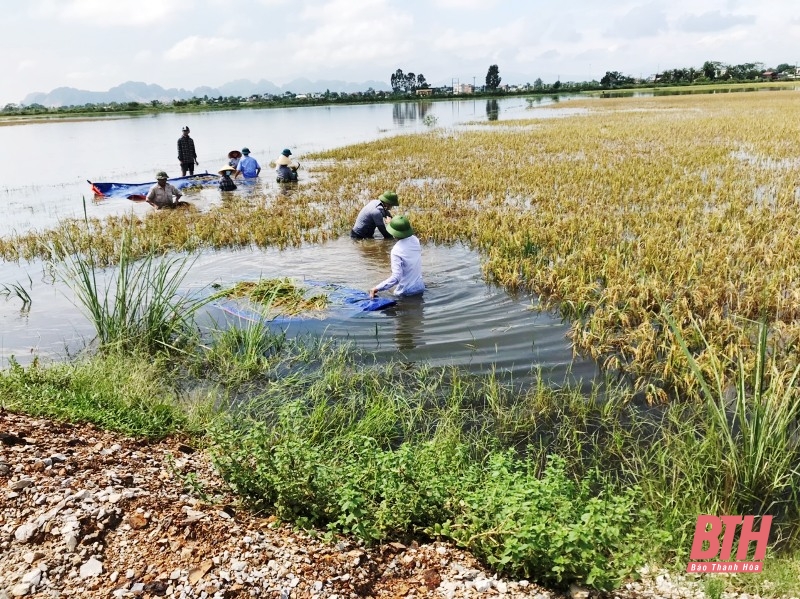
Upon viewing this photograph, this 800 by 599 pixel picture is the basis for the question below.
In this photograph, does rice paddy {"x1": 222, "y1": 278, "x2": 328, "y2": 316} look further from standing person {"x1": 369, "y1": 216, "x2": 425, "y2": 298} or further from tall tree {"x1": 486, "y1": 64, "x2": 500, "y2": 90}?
tall tree {"x1": 486, "y1": 64, "x2": 500, "y2": 90}

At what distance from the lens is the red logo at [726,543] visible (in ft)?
8.83

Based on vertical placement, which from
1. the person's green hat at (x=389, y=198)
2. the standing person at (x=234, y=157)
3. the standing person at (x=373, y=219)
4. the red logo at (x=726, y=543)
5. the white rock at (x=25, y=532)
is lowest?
the red logo at (x=726, y=543)

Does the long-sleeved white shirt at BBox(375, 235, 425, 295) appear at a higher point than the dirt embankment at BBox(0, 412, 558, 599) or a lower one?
higher

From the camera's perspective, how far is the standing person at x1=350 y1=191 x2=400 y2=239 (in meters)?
9.66

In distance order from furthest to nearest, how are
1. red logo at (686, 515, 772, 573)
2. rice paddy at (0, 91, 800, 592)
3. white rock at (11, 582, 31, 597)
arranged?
rice paddy at (0, 91, 800, 592), red logo at (686, 515, 772, 573), white rock at (11, 582, 31, 597)

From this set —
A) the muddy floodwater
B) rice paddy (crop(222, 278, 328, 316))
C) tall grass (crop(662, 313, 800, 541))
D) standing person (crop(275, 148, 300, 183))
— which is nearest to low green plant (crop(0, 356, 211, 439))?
the muddy floodwater

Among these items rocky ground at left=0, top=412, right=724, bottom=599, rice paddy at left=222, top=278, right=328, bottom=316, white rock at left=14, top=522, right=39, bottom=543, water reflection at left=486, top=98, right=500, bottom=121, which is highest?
water reflection at left=486, top=98, right=500, bottom=121

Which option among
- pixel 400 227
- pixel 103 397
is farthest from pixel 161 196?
pixel 103 397

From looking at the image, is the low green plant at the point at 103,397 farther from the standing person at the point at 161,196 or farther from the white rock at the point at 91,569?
the standing person at the point at 161,196

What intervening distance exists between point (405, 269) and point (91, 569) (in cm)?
481

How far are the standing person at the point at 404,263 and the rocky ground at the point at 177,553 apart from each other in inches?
149

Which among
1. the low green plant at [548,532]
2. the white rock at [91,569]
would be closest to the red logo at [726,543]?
the low green plant at [548,532]

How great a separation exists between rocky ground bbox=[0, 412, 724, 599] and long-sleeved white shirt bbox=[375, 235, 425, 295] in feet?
12.7

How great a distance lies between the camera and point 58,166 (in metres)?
22.9
